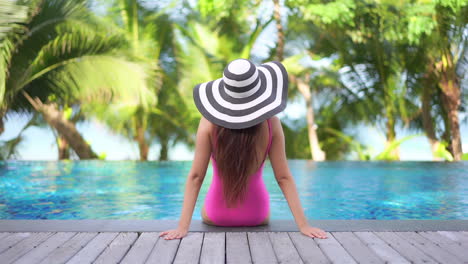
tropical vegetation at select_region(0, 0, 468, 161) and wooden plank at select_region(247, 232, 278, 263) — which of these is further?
tropical vegetation at select_region(0, 0, 468, 161)

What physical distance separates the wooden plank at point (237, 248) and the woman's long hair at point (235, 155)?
0.81 feet

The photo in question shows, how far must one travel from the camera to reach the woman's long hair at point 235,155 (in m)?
2.49

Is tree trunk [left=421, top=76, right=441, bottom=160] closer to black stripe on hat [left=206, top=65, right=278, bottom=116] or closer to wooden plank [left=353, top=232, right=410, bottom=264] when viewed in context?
wooden plank [left=353, top=232, right=410, bottom=264]

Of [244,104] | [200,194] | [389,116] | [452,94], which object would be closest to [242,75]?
[244,104]

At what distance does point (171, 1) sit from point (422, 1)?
708cm

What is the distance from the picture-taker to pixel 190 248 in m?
2.38

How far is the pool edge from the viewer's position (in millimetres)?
2738

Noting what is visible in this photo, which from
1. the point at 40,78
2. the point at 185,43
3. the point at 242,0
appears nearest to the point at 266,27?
the point at 242,0

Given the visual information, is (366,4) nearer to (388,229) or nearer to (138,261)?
(388,229)

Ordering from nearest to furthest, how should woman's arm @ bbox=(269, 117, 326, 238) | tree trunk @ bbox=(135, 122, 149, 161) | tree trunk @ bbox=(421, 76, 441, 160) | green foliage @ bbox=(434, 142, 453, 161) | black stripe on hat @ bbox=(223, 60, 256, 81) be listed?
black stripe on hat @ bbox=(223, 60, 256, 81)
woman's arm @ bbox=(269, 117, 326, 238)
green foliage @ bbox=(434, 142, 453, 161)
tree trunk @ bbox=(421, 76, 441, 160)
tree trunk @ bbox=(135, 122, 149, 161)

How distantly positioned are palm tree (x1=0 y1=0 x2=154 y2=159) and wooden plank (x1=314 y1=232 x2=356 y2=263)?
9123 millimetres

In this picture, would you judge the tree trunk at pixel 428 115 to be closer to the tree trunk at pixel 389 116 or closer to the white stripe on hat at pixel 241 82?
the tree trunk at pixel 389 116

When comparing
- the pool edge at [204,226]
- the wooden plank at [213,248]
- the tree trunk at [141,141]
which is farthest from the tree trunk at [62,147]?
the wooden plank at [213,248]

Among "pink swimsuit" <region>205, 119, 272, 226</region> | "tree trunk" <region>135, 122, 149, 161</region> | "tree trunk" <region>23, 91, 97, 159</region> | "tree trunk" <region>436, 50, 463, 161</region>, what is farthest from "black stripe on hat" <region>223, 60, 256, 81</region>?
"tree trunk" <region>135, 122, 149, 161</region>
